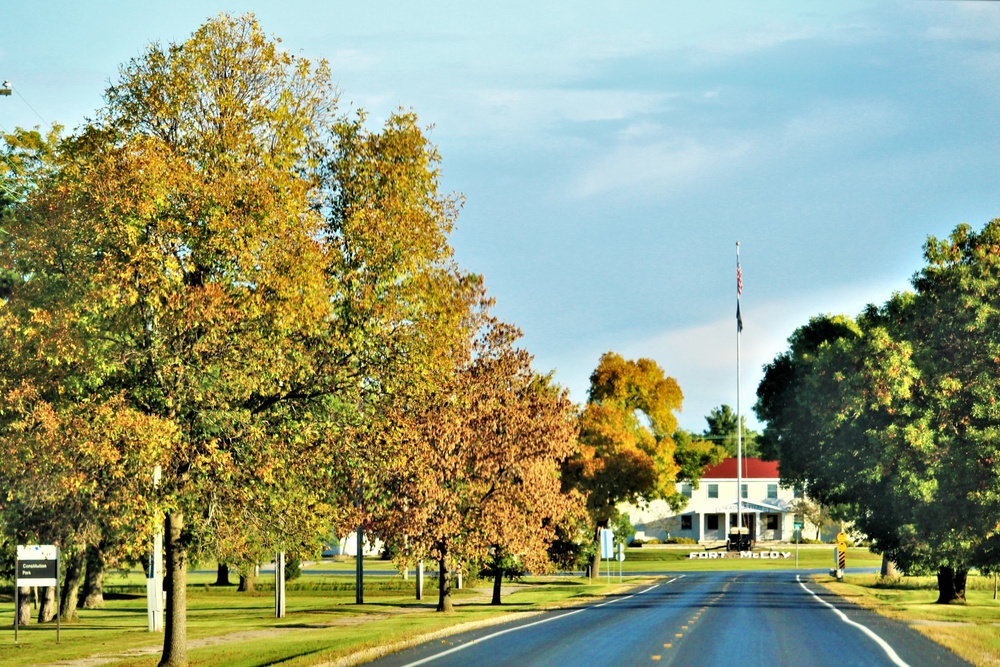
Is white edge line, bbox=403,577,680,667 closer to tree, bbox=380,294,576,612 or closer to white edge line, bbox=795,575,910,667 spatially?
tree, bbox=380,294,576,612

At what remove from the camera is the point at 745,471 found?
422 feet

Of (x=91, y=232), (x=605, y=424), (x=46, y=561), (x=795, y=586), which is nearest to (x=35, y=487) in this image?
(x=91, y=232)

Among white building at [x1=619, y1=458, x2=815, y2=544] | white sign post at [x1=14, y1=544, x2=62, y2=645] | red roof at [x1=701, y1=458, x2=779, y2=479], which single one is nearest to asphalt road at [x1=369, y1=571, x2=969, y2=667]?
white sign post at [x1=14, y1=544, x2=62, y2=645]

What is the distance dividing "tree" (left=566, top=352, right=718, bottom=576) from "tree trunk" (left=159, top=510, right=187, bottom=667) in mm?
32296

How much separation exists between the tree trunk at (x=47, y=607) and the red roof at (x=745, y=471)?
89.1 metres

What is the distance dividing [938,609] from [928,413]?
6678mm

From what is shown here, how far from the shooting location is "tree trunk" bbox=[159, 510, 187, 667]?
23.2 meters

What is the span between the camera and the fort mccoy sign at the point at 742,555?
99463 millimetres

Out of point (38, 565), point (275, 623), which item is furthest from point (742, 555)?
point (38, 565)

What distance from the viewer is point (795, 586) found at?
56094mm

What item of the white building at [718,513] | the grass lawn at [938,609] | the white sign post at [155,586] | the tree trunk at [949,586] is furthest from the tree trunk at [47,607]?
the white building at [718,513]

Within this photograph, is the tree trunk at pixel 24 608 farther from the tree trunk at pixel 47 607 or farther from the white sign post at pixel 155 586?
the white sign post at pixel 155 586

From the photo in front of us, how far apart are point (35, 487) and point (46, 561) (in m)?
11.1

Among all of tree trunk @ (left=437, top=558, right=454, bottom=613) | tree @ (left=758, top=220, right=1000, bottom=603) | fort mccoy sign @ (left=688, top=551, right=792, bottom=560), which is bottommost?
fort mccoy sign @ (left=688, top=551, right=792, bottom=560)
